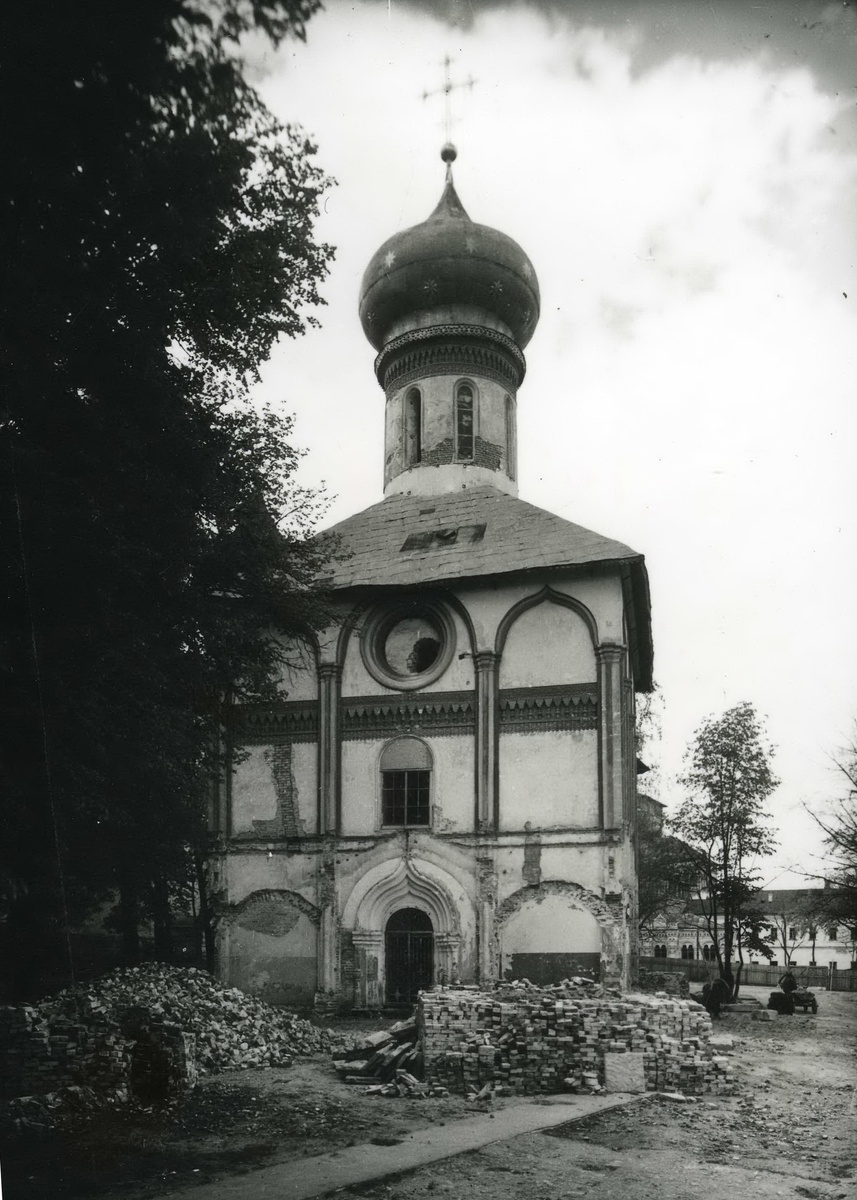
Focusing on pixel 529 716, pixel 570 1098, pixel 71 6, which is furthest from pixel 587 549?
pixel 71 6

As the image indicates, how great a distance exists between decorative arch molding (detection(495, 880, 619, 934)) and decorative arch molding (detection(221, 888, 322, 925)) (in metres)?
3.22

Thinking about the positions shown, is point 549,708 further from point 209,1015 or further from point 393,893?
point 209,1015

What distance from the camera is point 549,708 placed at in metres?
18.7

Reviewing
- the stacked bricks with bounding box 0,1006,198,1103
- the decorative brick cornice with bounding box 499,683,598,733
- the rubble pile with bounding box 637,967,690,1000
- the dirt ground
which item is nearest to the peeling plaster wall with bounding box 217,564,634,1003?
the decorative brick cornice with bounding box 499,683,598,733

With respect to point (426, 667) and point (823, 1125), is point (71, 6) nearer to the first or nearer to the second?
point (823, 1125)

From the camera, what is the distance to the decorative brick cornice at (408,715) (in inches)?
752

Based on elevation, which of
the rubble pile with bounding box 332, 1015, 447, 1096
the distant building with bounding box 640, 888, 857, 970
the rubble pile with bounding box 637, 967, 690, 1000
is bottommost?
the distant building with bounding box 640, 888, 857, 970

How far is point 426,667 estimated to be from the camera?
19.8m

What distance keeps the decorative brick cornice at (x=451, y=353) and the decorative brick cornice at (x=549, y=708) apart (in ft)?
27.2

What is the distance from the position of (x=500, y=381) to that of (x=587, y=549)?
21.6ft

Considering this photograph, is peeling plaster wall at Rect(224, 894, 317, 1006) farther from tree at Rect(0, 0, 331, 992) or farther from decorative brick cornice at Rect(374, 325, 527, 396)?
decorative brick cornice at Rect(374, 325, 527, 396)

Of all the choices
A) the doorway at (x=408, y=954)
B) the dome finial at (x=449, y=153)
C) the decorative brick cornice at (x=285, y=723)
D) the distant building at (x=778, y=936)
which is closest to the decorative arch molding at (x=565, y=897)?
the doorway at (x=408, y=954)

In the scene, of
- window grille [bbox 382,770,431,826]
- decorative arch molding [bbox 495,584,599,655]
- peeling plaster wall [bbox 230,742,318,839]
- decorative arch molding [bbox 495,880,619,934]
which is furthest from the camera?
peeling plaster wall [bbox 230,742,318,839]

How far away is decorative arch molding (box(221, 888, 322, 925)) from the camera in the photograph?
1892 centimetres
